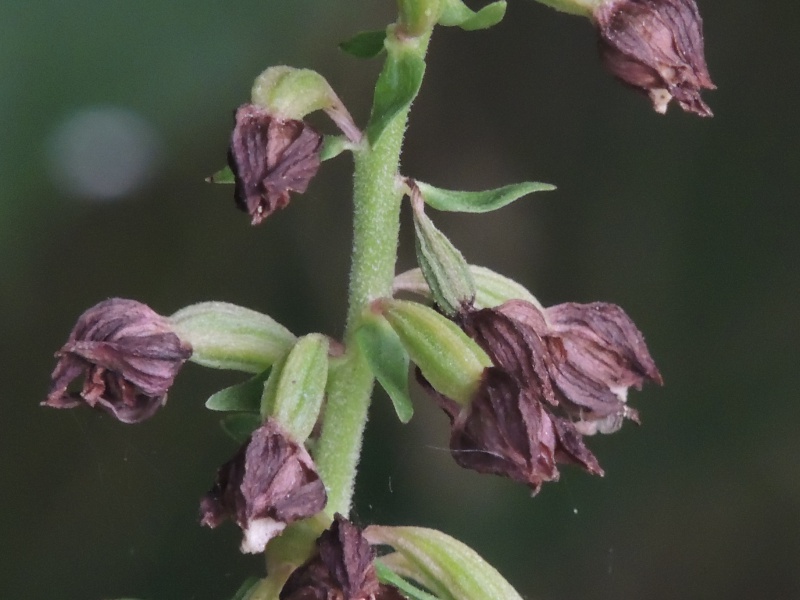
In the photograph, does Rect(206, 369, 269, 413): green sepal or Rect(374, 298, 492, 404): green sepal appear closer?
Rect(374, 298, 492, 404): green sepal

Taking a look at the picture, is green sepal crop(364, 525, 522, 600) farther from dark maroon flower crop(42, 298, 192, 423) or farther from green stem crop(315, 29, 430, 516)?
dark maroon flower crop(42, 298, 192, 423)

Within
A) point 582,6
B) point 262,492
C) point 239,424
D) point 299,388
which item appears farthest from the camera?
point 239,424

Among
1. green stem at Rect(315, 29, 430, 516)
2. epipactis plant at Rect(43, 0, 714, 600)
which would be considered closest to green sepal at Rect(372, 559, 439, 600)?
epipactis plant at Rect(43, 0, 714, 600)

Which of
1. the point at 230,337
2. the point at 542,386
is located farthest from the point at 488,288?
the point at 230,337

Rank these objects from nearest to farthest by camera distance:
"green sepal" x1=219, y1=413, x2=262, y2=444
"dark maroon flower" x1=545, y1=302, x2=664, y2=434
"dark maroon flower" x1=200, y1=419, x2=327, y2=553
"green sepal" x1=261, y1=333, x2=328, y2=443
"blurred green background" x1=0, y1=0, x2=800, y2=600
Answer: "dark maroon flower" x1=200, y1=419, x2=327, y2=553 → "green sepal" x1=261, y1=333, x2=328, y2=443 → "dark maroon flower" x1=545, y1=302, x2=664, y2=434 → "green sepal" x1=219, y1=413, x2=262, y2=444 → "blurred green background" x1=0, y1=0, x2=800, y2=600

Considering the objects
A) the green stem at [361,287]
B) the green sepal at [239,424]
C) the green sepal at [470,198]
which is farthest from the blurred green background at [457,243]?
the green sepal at [470,198]

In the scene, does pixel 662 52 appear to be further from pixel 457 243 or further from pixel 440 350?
pixel 457 243

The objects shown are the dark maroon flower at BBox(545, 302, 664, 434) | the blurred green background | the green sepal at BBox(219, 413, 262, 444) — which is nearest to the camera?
the dark maroon flower at BBox(545, 302, 664, 434)
